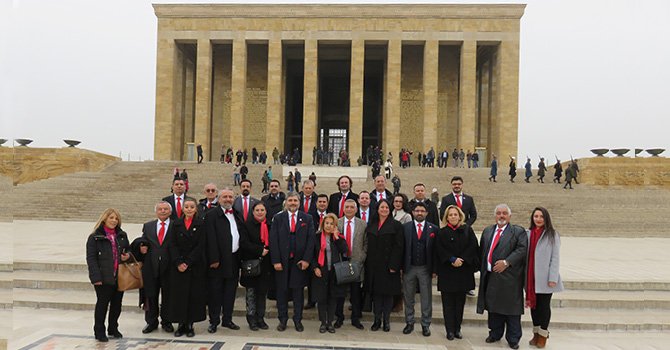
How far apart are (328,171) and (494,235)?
17833 millimetres

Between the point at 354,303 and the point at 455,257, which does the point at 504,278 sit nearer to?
the point at 455,257

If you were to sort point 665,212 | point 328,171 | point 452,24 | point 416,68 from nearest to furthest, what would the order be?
point 665,212 → point 328,171 → point 452,24 → point 416,68

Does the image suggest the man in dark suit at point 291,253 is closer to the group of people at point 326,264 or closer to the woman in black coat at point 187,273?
the group of people at point 326,264

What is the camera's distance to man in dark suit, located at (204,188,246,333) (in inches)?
219

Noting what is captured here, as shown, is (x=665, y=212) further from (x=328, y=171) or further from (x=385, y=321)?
(x=385, y=321)

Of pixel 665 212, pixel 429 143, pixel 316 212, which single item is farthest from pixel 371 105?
pixel 316 212

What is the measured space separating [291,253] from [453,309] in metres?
2.04

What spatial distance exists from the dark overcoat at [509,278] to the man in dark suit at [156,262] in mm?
3638

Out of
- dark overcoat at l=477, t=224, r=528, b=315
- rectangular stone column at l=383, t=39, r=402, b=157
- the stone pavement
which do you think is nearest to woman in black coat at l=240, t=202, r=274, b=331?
the stone pavement

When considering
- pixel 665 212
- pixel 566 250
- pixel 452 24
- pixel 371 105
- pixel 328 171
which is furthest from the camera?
pixel 371 105

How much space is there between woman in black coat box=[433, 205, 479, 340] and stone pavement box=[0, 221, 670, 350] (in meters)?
0.44

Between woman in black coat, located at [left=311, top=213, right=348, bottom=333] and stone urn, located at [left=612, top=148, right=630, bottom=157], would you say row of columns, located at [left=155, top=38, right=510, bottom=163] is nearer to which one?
stone urn, located at [left=612, top=148, right=630, bottom=157]

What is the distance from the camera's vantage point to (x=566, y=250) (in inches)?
453

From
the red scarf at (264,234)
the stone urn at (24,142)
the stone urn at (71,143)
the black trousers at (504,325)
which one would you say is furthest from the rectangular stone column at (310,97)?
the stone urn at (24,142)
